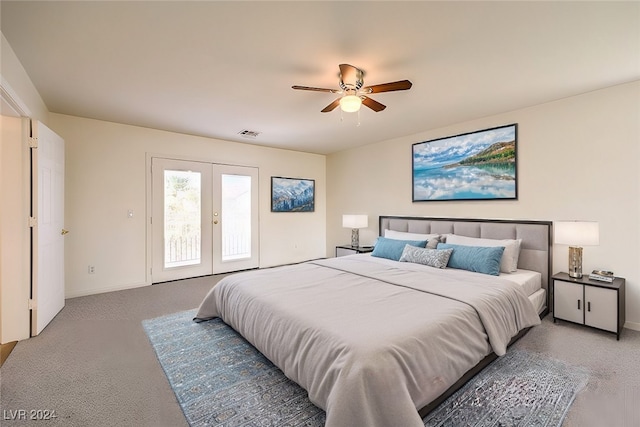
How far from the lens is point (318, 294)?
2348 mm

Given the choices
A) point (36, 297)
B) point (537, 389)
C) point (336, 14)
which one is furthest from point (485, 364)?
point (36, 297)

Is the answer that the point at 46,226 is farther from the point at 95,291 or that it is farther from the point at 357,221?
the point at 357,221

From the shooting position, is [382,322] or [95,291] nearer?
[382,322]

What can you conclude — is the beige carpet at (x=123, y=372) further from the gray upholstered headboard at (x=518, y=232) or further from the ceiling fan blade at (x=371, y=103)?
the ceiling fan blade at (x=371, y=103)

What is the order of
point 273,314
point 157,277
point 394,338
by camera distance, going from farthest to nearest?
point 157,277
point 273,314
point 394,338

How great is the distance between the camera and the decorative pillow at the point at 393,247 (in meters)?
3.83

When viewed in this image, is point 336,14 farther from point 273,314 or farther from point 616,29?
point 273,314

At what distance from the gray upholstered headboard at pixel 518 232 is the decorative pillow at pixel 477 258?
56 centimetres

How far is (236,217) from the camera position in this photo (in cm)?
532

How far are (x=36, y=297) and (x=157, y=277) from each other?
5.87ft

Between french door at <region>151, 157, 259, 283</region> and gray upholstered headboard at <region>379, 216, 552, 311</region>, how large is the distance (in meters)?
3.16

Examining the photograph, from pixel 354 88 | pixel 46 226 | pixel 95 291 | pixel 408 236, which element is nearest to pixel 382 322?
pixel 354 88

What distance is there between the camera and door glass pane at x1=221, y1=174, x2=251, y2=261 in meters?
5.17

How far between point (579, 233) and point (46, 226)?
548cm
